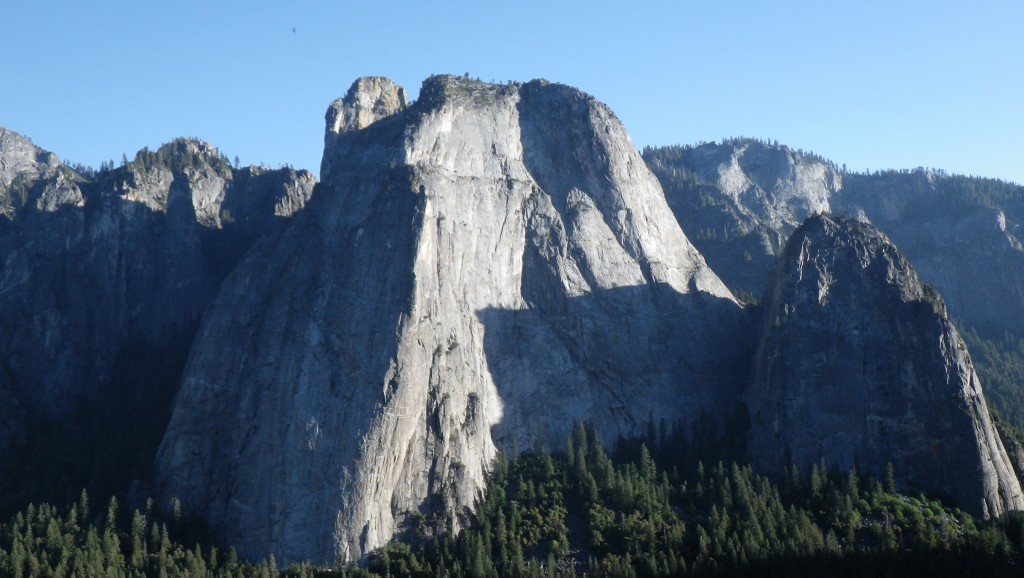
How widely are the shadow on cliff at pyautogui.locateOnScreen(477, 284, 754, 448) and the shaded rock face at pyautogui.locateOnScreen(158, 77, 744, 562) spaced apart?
0.26 meters

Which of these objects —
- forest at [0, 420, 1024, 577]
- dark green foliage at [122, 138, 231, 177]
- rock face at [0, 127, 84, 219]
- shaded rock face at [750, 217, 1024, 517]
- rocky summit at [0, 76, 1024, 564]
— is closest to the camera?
forest at [0, 420, 1024, 577]

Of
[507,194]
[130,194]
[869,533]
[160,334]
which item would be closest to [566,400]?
[507,194]

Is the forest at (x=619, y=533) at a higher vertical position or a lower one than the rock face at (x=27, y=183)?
lower

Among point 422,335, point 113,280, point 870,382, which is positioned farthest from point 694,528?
point 113,280

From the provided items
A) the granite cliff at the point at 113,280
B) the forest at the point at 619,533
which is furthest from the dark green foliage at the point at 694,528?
the granite cliff at the point at 113,280

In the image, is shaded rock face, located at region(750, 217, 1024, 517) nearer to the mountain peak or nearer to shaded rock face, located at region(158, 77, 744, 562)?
shaded rock face, located at region(158, 77, 744, 562)

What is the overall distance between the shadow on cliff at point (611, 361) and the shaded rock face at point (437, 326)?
0.85 ft

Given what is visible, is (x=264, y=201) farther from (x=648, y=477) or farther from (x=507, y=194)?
(x=648, y=477)

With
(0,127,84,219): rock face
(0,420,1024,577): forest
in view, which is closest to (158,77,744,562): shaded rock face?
(0,420,1024,577): forest

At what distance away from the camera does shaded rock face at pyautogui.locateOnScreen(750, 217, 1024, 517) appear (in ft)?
369

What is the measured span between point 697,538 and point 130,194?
Answer: 9375 centimetres

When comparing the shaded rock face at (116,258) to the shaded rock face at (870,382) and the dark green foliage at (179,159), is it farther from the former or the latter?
the shaded rock face at (870,382)

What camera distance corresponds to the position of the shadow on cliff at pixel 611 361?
408ft

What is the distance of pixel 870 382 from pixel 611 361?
30.2 m
